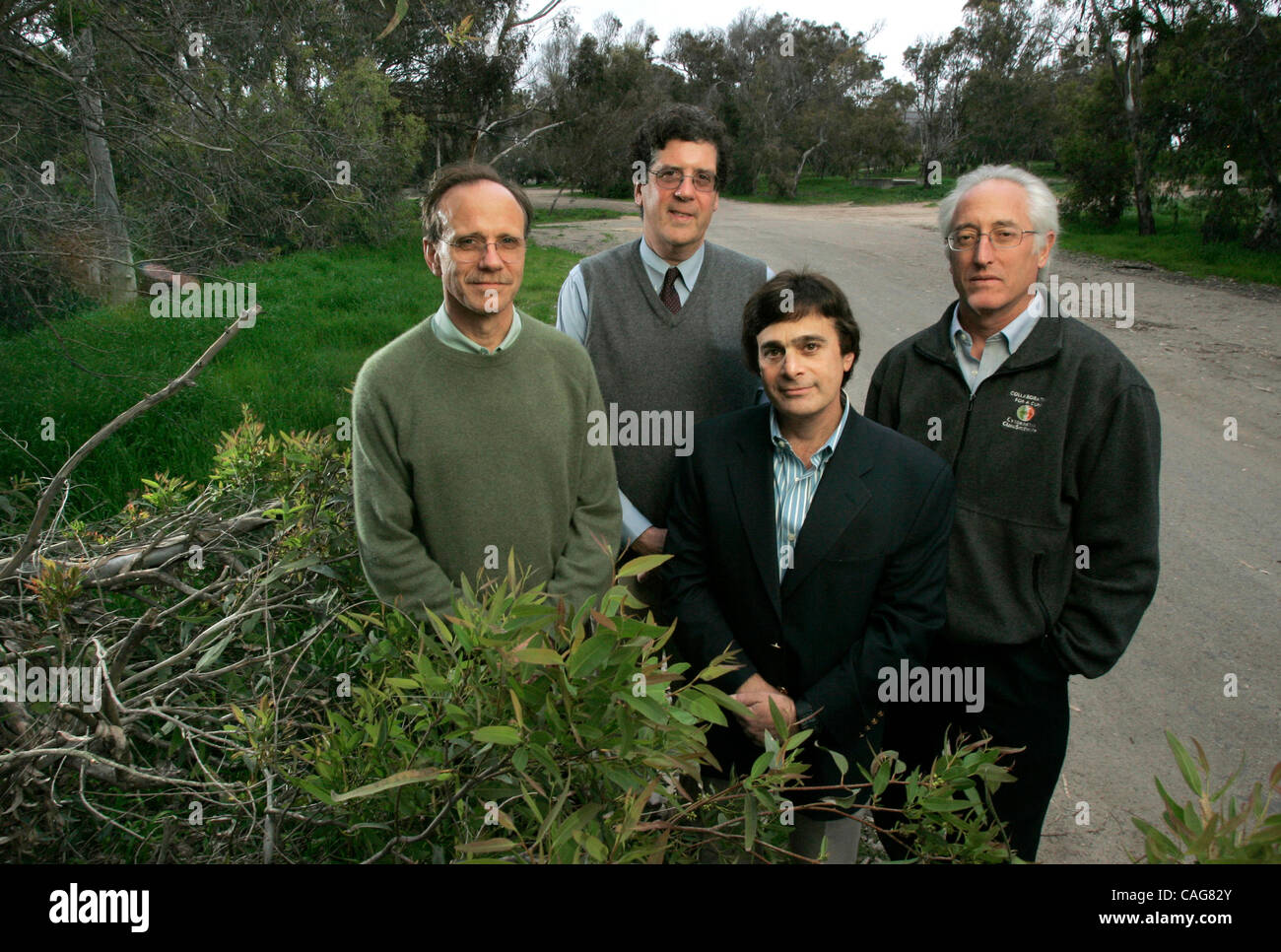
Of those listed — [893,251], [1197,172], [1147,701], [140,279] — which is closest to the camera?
[1147,701]

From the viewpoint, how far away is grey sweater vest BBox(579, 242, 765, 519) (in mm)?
2938

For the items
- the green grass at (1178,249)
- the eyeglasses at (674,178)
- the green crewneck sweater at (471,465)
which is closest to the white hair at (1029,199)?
the eyeglasses at (674,178)

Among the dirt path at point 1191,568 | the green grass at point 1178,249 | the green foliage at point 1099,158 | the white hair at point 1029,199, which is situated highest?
the green foliage at point 1099,158

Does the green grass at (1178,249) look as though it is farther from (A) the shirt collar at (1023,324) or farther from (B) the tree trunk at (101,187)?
(B) the tree trunk at (101,187)

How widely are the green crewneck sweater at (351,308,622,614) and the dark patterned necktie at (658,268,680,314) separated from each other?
56 cm

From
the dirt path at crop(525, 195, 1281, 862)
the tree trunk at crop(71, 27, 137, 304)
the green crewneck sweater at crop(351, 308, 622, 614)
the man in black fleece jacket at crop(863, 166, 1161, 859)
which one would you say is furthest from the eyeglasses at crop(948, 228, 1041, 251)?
the tree trunk at crop(71, 27, 137, 304)

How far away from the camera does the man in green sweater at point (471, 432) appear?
7.59ft

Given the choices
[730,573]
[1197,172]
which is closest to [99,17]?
[730,573]

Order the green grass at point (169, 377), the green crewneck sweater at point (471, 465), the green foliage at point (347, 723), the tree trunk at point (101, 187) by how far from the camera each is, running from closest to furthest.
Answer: the green foliage at point (347, 723) < the green crewneck sweater at point (471, 465) < the green grass at point (169, 377) < the tree trunk at point (101, 187)

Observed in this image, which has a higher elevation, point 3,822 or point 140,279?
point 140,279

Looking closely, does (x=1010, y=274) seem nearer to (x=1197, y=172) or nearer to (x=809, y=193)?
(x=1197, y=172)

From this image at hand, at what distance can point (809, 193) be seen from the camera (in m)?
42.0

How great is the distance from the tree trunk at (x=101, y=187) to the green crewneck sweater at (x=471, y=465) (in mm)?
4095
